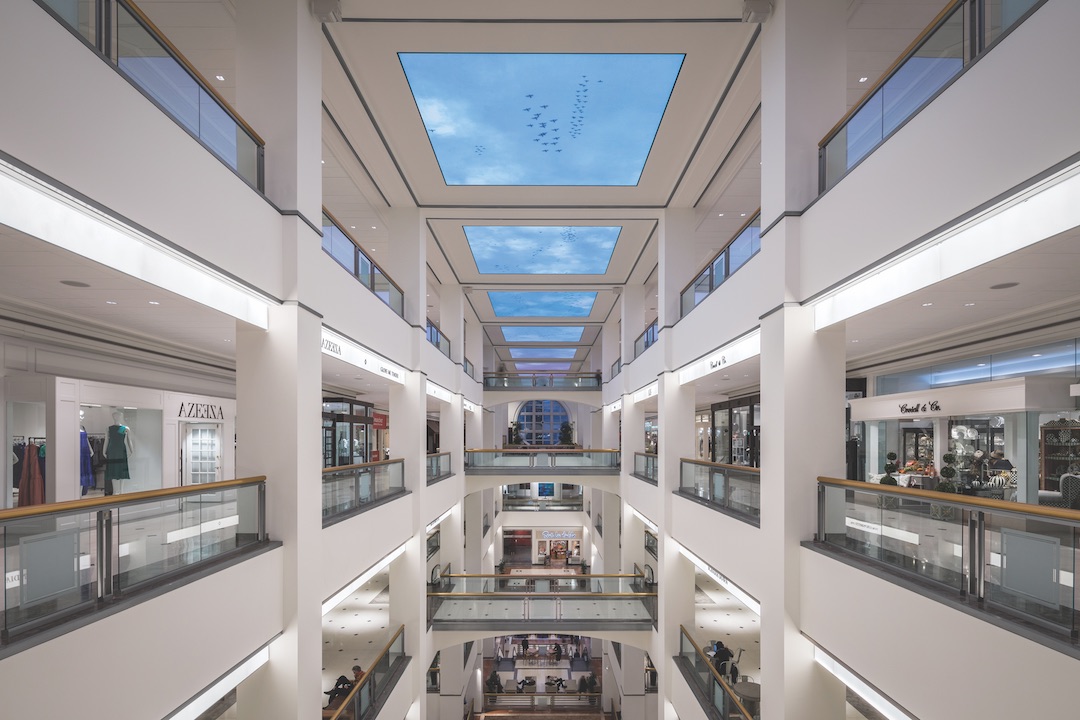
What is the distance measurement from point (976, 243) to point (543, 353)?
2905cm

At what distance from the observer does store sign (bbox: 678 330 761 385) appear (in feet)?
24.0

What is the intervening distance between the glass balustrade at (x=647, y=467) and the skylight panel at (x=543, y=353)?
50.5 ft

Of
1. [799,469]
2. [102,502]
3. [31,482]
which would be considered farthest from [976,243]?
[31,482]

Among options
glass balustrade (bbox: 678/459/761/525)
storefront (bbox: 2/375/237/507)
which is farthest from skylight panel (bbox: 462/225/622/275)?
storefront (bbox: 2/375/237/507)

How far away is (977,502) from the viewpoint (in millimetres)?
3729

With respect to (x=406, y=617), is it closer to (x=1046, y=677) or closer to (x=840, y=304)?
(x=840, y=304)

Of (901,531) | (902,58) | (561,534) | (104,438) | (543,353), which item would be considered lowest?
(561,534)

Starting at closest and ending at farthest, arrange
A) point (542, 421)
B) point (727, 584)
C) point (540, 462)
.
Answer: point (727, 584) → point (540, 462) → point (542, 421)

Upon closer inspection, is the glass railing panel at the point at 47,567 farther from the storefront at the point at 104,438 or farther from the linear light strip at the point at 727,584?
the linear light strip at the point at 727,584

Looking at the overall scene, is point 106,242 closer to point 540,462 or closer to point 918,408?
point 918,408

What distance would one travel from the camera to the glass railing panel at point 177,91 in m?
4.03

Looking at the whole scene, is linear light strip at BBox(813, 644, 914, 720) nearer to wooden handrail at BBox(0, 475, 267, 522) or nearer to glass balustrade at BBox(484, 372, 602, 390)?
wooden handrail at BBox(0, 475, 267, 522)

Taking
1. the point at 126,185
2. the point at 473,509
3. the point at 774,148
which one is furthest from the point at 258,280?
the point at 473,509

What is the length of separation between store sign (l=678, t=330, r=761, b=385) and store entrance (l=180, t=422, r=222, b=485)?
8826 millimetres
